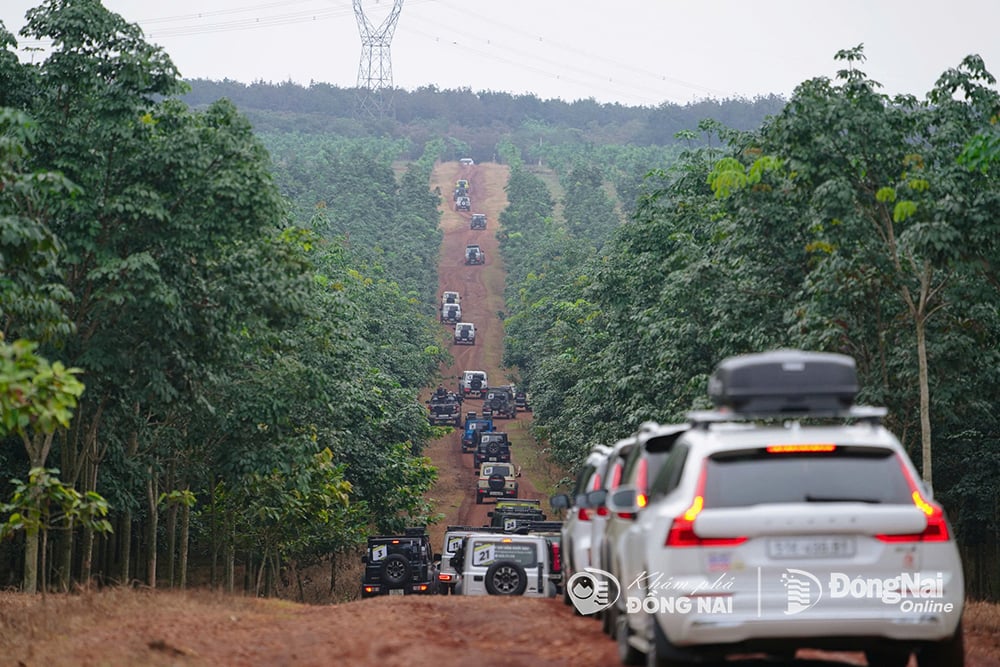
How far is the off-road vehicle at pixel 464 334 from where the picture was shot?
102688 millimetres

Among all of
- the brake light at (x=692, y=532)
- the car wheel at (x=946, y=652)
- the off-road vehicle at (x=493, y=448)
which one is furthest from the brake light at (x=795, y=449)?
the off-road vehicle at (x=493, y=448)

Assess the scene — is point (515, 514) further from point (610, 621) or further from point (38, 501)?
point (610, 621)

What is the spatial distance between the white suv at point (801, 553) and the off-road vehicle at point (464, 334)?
94.4m

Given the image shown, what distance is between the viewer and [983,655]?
11875mm

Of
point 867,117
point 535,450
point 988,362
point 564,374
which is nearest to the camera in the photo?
point 867,117

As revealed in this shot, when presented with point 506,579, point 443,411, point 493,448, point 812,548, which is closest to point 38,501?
point 506,579

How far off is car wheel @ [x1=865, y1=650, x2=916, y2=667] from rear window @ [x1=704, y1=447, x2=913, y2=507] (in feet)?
3.47

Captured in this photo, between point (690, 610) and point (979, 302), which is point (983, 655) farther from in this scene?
point (979, 302)

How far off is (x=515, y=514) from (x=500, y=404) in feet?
124

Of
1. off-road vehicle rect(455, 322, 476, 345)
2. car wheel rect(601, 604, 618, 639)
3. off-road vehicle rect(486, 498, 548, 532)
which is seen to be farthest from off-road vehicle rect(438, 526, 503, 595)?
off-road vehicle rect(455, 322, 476, 345)

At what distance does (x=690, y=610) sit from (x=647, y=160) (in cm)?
18087

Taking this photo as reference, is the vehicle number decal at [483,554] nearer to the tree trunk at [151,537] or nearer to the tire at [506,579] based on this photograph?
the tire at [506,579]

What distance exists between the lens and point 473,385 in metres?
85.8

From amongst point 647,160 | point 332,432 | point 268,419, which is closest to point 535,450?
point 332,432
